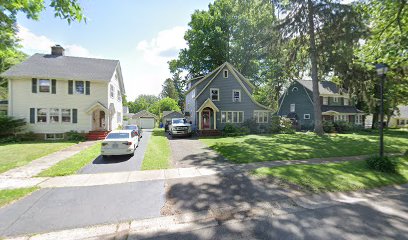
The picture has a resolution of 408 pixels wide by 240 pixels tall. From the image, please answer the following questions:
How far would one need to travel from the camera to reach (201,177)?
8.05 m

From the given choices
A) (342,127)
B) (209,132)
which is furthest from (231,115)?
(342,127)

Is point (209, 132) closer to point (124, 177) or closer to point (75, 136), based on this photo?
point (75, 136)

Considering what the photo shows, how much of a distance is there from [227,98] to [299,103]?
17.3 m

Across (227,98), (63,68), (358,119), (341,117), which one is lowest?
(358,119)

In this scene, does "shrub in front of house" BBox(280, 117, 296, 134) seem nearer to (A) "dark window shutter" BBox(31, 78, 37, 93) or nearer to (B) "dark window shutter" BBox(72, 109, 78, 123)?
(B) "dark window shutter" BBox(72, 109, 78, 123)

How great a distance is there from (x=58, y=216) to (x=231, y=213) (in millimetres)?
4514

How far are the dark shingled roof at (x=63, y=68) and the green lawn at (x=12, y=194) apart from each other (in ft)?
52.1

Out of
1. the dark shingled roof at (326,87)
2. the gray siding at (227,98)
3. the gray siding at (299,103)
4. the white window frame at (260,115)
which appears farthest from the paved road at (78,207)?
the dark shingled roof at (326,87)

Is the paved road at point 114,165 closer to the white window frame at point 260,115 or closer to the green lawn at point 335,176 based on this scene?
the green lawn at point 335,176

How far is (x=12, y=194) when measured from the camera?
20.6ft

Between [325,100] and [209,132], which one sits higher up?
[325,100]

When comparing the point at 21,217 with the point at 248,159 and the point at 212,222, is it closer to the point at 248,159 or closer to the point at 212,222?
the point at 212,222

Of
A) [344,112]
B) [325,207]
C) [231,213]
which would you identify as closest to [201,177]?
[231,213]

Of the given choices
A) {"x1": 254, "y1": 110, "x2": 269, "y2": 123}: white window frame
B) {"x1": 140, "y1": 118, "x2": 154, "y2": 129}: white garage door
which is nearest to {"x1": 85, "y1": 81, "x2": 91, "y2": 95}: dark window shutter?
{"x1": 254, "y1": 110, "x2": 269, "y2": 123}: white window frame
